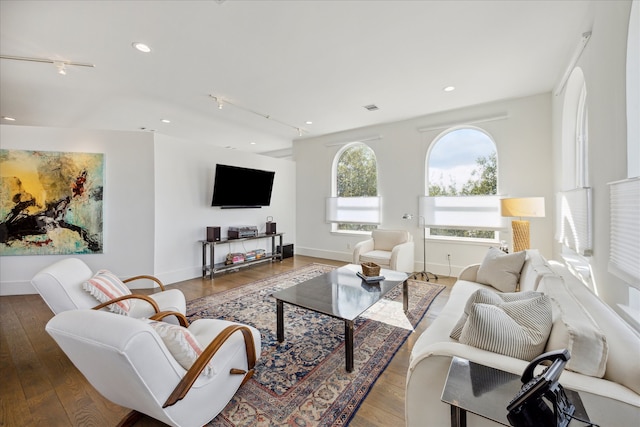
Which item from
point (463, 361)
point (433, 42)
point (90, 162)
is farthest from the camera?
point (90, 162)

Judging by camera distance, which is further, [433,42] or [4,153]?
[4,153]

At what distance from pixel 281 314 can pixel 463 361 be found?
1596mm

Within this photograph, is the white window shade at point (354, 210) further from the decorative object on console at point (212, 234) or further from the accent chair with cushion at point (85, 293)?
the accent chair with cushion at point (85, 293)

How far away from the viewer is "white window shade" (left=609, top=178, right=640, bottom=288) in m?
1.37

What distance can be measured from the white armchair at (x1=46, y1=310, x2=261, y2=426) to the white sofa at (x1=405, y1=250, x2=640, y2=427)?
1.02 meters

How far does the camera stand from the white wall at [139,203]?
372 centimetres

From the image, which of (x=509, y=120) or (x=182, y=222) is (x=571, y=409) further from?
(x=182, y=222)

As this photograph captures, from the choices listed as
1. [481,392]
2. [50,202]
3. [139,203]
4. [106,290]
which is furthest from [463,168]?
[50,202]

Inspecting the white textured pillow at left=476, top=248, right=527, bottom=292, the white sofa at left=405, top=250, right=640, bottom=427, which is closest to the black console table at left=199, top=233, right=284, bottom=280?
the white sofa at left=405, top=250, right=640, bottom=427

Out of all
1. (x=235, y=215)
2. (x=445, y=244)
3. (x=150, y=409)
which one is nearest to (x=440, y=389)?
(x=150, y=409)

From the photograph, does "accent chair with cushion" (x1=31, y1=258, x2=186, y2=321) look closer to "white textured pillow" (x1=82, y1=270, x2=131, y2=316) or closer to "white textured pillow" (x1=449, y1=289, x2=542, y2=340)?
"white textured pillow" (x1=82, y1=270, x2=131, y2=316)

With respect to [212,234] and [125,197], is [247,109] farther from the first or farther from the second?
[125,197]

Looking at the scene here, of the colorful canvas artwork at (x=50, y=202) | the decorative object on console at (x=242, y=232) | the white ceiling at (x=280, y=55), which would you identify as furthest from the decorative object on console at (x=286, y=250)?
the colorful canvas artwork at (x=50, y=202)

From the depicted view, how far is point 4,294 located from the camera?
3652 mm
